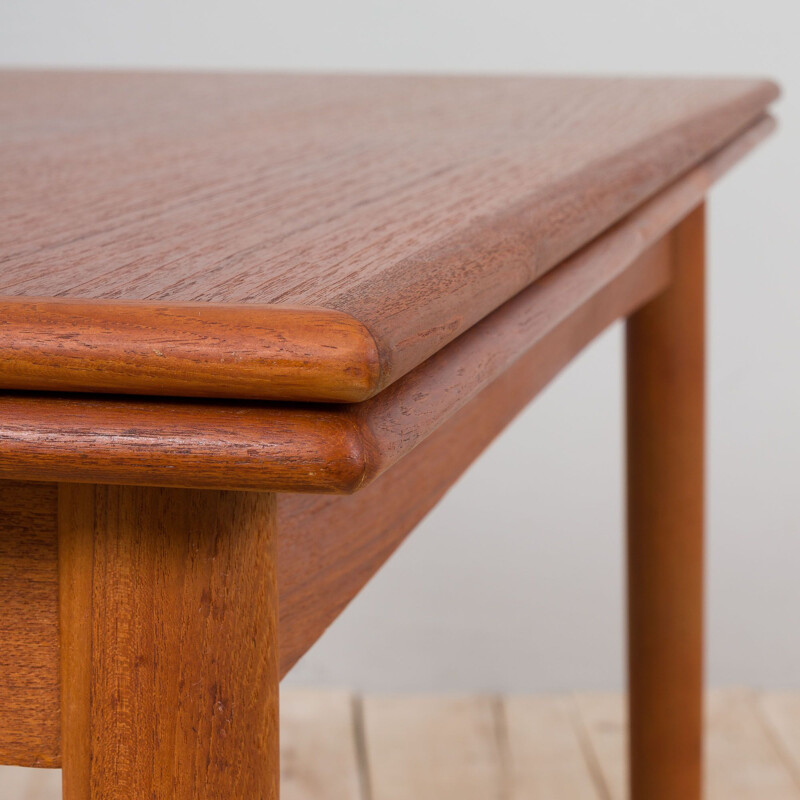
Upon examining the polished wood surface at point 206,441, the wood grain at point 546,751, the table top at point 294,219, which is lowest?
the wood grain at point 546,751

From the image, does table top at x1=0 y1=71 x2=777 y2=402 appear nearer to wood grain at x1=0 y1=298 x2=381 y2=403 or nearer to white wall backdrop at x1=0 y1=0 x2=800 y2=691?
wood grain at x1=0 y1=298 x2=381 y2=403

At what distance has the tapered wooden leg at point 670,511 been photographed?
0.75 meters

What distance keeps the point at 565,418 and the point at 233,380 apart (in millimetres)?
1462

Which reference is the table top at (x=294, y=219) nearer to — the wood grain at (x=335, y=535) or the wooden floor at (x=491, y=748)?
the wood grain at (x=335, y=535)

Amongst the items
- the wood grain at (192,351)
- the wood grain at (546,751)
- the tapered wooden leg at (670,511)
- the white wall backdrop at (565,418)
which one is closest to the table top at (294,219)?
the wood grain at (192,351)

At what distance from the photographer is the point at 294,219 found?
0.28m

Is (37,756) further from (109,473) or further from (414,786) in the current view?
(414,786)

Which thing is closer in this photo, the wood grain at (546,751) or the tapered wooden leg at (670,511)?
the tapered wooden leg at (670,511)

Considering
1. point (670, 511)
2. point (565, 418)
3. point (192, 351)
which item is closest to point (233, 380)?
point (192, 351)

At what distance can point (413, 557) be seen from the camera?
1633 millimetres

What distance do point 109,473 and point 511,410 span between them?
29 cm

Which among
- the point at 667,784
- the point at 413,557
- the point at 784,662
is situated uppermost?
the point at 667,784

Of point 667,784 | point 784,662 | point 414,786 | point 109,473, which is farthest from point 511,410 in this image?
point 784,662

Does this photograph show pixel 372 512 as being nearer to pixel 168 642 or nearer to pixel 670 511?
pixel 168 642
